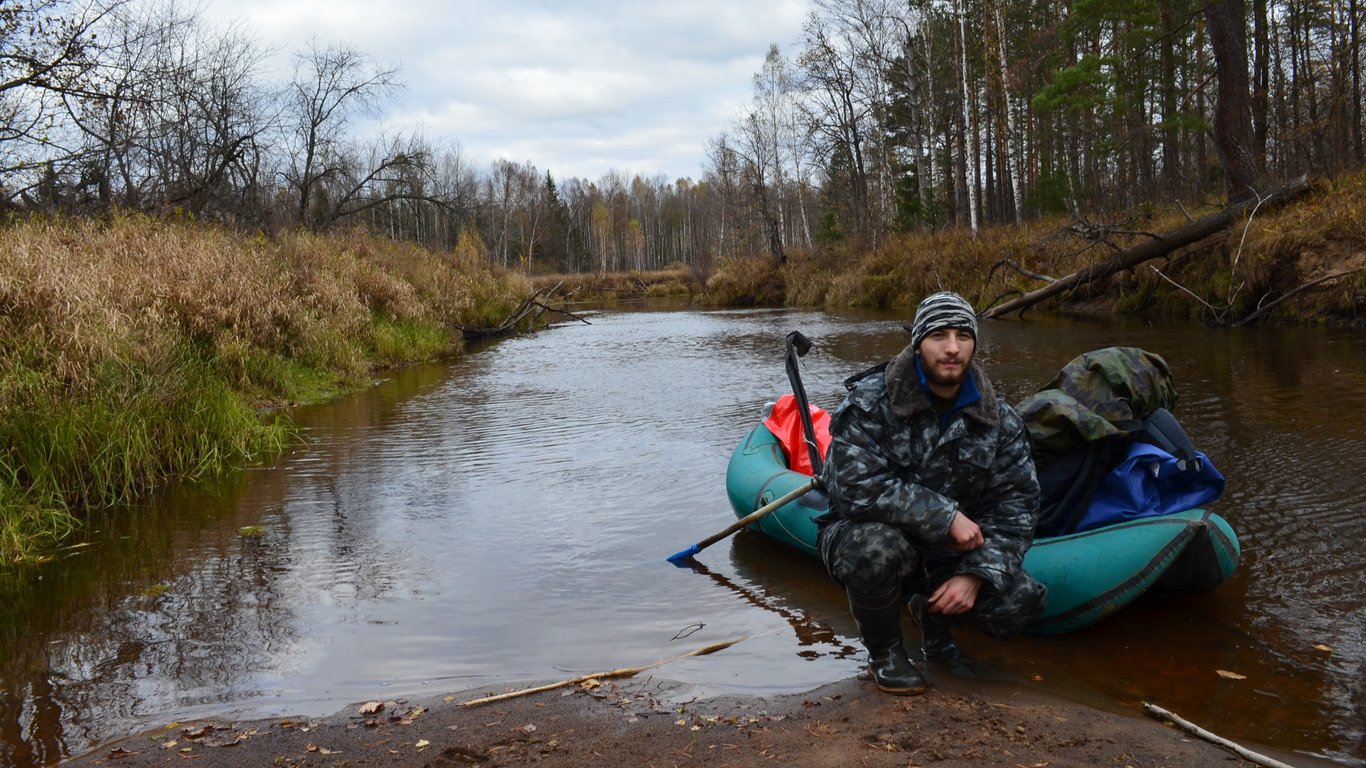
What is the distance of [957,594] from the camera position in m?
3.13

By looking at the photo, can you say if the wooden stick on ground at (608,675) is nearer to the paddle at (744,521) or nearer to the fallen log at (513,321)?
the paddle at (744,521)

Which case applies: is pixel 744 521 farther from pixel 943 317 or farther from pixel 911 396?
pixel 943 317

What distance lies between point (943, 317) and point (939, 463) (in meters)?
0.51

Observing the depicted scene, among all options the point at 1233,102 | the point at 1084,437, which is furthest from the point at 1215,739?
the point at 1233,102

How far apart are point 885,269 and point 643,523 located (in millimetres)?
20794

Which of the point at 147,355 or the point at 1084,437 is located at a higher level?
the point at 147,355

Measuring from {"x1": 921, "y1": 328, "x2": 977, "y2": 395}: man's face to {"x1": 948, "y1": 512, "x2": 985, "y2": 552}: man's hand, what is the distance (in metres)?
0.46

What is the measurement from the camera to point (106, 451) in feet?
20.6

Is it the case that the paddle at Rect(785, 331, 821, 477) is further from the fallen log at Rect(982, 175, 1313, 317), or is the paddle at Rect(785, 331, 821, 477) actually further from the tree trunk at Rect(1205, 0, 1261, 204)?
the tree trunk at Rect(1205, 0, 1261, 204)

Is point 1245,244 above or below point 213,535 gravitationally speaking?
above

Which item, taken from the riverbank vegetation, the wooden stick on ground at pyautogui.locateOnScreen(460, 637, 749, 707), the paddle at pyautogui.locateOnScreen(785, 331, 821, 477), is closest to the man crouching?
the wooden stick on ground at pyautogui.locateOnScreen(460, 637, 749, 707)

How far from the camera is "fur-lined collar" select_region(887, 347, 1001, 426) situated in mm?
3182

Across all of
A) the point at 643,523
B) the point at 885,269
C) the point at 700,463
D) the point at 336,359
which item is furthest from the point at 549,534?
the point at 885,269

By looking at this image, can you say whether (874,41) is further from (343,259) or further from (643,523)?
(643,523)
